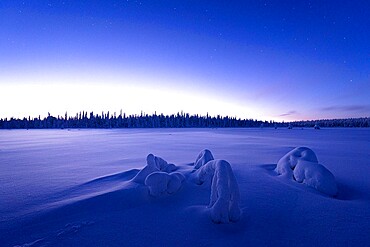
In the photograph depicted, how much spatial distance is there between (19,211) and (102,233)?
180 cm

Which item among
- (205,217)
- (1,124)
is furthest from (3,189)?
(1,124)

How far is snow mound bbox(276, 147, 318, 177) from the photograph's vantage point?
4699 millimetres

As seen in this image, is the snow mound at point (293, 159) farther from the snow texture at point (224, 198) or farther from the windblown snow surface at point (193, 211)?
the snow texture at point (224, 198)

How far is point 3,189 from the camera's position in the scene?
4207mm

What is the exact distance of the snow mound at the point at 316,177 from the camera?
3668 millimetres

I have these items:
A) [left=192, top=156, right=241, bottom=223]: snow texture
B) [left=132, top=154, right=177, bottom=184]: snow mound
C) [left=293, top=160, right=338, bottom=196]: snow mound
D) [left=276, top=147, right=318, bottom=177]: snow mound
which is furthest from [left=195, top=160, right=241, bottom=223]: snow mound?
[left=276, top=147, right=318, bottom=177]: snow mound

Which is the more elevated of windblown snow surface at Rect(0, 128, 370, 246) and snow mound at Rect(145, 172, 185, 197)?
snow mound at Rect(145, 172, 185, 197)

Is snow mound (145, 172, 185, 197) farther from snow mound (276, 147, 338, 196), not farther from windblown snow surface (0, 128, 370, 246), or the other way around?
snow mound (276, 147, 338, 196)

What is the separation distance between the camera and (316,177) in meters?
3.88

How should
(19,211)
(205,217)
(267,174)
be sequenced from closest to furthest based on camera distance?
(205,217) → (19,211) → (267,174)

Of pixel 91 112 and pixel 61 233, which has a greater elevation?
pixel 91 112

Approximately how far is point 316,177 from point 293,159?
3.27ft

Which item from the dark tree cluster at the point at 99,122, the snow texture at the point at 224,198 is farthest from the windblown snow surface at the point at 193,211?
the dark tree cluster at the point at 99,122

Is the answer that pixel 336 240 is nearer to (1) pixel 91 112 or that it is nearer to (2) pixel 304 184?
(2) pixel 304 184
